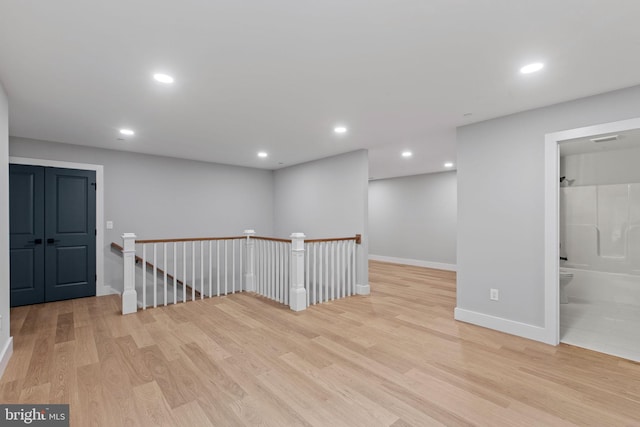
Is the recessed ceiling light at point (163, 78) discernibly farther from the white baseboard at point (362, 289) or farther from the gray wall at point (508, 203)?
the white baseboard at point (362, 289)

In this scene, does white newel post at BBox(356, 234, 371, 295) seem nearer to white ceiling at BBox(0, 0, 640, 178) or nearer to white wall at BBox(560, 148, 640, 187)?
white ceiling at BBox(0, 0, 640, 178)

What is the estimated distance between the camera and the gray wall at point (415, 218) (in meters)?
7.12

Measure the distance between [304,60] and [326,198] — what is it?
3518 mm

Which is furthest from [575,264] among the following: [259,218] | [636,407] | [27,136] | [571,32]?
[27,136]

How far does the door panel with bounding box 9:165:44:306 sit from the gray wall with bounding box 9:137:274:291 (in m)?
0.36

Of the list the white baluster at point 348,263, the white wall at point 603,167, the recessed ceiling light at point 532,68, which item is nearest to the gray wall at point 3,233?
the white baluster at point 348,263

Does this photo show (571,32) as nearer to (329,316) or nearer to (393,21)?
(393,21)

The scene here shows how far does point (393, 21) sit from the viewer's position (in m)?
1.73

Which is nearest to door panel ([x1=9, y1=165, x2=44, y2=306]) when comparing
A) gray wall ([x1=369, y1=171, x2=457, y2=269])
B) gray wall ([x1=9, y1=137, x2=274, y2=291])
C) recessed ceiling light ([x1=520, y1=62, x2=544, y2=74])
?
gray wall ([x1=9, y1=137, x2=274, y2=291])

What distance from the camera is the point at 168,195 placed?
5566 millimetres

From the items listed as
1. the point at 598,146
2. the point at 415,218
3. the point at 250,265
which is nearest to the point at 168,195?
the point at 250,265

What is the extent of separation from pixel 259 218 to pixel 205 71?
4.78 m

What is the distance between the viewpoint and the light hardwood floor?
6.22 ft

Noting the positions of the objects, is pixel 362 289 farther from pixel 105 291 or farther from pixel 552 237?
pixel 105 291
